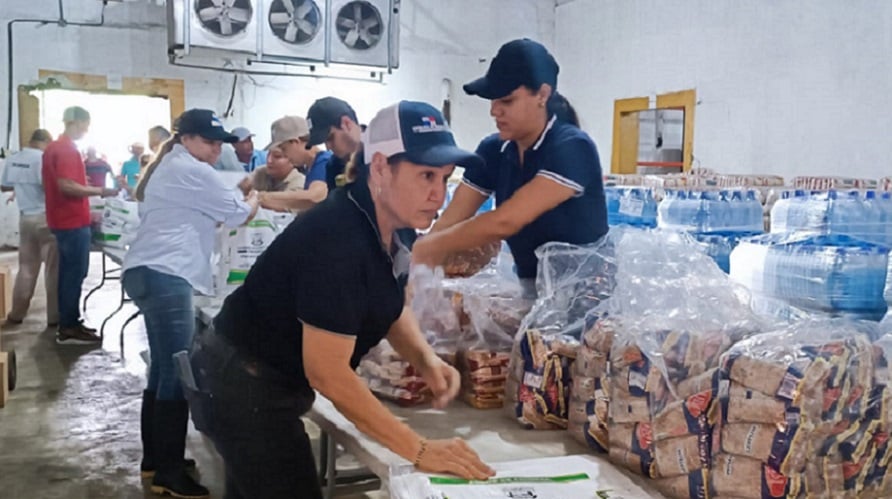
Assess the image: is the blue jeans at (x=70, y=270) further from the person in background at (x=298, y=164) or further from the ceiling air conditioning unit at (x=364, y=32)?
the ceiling air conditioning unit at (x=364, y=32)

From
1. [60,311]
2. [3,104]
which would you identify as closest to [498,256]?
[60,311]

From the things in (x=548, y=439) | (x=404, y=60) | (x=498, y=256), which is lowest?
(x=548, y=439)

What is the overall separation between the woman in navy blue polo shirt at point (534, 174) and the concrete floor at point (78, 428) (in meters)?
1.29

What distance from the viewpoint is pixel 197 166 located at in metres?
3.00

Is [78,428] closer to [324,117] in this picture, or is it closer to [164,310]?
[164,310]

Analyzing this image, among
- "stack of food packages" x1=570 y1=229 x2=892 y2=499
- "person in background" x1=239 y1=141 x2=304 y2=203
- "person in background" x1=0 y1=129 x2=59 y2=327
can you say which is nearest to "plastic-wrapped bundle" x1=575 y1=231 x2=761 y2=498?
"stack of food packages" x1=570 y1=229 x2=892 y2=499

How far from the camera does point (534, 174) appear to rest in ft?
6.81

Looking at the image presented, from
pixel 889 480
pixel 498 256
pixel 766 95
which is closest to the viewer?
pixel 889 480

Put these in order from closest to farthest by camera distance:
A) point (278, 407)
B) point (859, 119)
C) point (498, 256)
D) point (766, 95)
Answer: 1. point (278, 407)
2. point (498, 256)
3. point (859, 119)
4. point (766, 95)

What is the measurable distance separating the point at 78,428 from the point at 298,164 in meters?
1.67

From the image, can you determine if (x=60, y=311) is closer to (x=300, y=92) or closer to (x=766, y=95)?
(x=300, y=92)

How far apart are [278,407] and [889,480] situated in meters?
1.10

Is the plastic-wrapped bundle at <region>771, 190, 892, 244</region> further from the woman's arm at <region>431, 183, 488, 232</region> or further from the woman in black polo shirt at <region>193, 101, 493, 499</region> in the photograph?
the woman in black polo shirt at <region>193, 101, 493, 499</region>

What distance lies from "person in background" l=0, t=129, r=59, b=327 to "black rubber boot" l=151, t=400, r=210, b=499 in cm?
324
